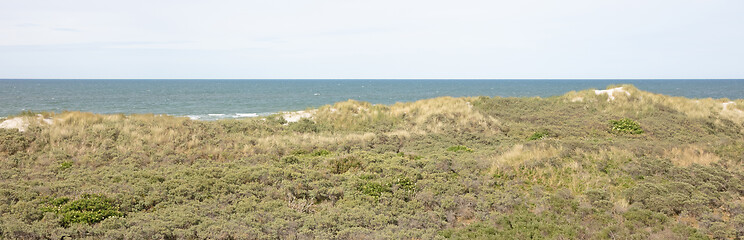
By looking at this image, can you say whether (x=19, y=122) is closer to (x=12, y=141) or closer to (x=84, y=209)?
(x=12, y=141)

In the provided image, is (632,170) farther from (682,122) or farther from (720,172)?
(682,122)

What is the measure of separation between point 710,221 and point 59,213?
14.8 m

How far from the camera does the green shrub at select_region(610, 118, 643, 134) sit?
23672mm

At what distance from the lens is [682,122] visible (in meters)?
26.2

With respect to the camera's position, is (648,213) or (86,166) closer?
(648,213)

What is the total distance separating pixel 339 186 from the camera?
11844 mm

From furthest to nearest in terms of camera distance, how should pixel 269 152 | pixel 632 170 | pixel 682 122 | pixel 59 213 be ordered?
pixel 682 122 < pixel 269 152 < pixel 632 170 < pixel 59 213

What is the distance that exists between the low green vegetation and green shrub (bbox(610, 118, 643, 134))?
6730mm

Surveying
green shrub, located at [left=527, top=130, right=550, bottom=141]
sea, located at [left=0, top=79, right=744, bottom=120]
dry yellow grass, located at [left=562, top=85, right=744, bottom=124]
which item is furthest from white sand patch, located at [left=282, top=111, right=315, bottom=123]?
sea, located at [left=0, top=79, right=744, bottom=120]

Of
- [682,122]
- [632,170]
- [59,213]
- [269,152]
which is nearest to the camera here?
[59,213]

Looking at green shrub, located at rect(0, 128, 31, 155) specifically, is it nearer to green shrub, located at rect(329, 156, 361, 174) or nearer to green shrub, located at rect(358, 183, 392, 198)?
green shrub, located at rect(329, 156, 361, 174)

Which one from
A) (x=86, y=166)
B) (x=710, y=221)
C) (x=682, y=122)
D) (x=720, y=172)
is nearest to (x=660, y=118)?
(x=682, y=122)

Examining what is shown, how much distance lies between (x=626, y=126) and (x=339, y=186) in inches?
793

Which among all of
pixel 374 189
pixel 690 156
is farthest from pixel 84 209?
pixel 690 156
